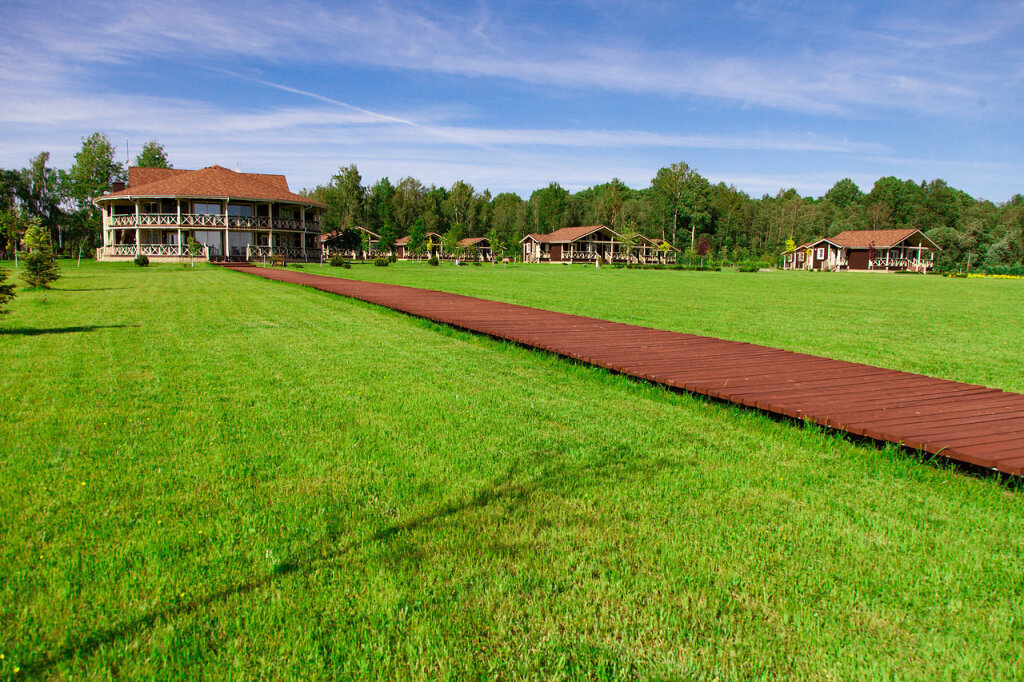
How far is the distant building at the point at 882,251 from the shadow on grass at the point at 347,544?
78.5m

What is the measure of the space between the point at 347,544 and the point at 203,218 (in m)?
50.1

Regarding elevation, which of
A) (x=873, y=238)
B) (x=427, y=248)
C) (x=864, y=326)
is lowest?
(x=864, y=326)

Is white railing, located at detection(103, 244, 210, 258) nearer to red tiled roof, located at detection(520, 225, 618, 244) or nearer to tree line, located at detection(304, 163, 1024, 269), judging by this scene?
tree line, located at detection(304, 163, 1024, 269)

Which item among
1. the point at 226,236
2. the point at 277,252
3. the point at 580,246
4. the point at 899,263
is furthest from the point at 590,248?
the point at 226,236

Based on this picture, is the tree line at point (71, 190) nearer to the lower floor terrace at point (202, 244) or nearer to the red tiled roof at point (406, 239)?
the lower floor terrace at point (202, 244)

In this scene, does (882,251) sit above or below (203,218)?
below

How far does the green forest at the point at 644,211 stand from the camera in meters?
73.3

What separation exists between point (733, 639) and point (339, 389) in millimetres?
4791

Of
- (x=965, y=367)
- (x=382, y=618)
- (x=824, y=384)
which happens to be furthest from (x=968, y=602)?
(x=965, y=367)

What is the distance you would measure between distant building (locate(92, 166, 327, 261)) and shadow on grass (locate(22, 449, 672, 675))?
4708cm

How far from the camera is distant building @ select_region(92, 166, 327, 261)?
46688 millimetres

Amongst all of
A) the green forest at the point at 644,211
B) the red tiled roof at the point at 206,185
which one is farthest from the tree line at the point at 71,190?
the red tiled roof at the point at 206,185

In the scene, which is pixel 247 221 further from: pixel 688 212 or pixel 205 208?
pixel 688 212

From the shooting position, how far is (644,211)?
4146 inches
